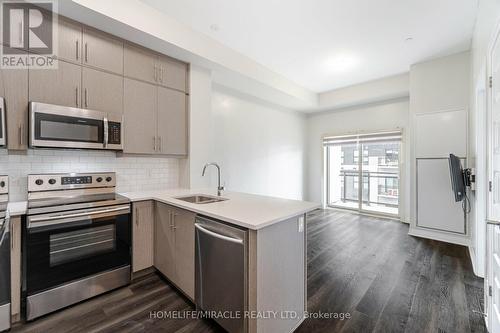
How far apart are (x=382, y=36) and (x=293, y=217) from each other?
298 cm

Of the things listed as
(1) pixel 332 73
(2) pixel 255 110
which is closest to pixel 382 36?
(1) pixel 332 73

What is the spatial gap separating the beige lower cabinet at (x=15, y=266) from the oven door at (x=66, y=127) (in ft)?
2.28

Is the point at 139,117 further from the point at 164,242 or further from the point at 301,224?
the point at 301,224

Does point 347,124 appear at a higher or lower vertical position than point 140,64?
lower

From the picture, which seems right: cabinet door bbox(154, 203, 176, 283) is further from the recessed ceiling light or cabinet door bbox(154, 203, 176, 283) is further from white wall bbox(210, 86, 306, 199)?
the recessed ceiling light

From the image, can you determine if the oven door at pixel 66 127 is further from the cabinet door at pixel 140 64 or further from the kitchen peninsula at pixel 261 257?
the kitchen peninsula at pixel 261 257

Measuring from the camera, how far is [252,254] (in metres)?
1.43

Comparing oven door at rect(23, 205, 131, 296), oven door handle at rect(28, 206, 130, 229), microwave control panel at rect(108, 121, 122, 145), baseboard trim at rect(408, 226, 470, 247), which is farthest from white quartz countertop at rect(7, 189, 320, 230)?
baseboard trim at rect(408, 226, 470, 247)

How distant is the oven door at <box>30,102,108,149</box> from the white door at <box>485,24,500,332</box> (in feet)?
10.6

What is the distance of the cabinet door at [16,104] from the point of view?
Answer: 74.4 inches

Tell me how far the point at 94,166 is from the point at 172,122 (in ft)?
3.42

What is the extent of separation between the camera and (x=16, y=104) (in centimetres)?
193

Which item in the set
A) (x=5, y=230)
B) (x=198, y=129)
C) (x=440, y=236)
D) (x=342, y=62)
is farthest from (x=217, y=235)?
(x=440, y=236)

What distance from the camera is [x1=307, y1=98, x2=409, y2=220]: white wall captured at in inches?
190
